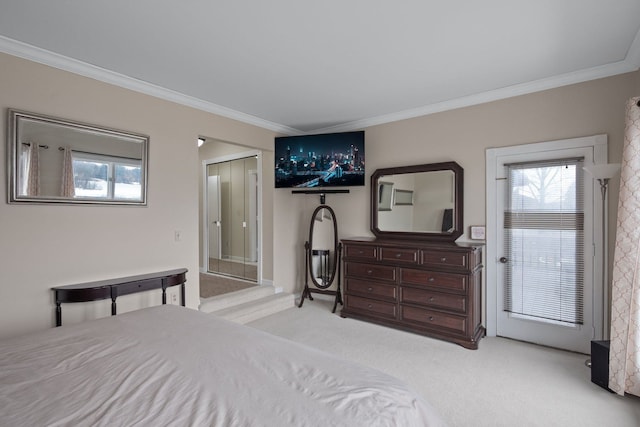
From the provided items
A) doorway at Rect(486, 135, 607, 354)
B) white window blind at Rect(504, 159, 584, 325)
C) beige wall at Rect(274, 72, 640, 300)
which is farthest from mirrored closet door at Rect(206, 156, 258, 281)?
white window blind at Rect(504, 159, 584, 325)

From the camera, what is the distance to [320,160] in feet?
14.8

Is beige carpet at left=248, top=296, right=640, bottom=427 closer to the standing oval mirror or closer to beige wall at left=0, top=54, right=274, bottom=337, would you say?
the standing oval mirror

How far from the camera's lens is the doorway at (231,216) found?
5.81 meters

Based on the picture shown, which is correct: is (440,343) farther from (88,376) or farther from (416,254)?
(88,376)

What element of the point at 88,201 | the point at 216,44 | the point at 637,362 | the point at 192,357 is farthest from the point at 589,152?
the point at 88,201

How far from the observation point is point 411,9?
6.72 ft

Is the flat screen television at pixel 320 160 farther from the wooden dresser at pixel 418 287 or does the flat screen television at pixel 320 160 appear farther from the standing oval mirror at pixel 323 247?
the wooden dresser at pixel 418 287

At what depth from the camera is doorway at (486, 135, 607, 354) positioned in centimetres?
297

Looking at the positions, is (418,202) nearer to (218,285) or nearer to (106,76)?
(218,285)

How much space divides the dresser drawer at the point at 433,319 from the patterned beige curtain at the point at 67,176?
139 inches

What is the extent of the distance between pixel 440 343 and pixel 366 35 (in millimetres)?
3032

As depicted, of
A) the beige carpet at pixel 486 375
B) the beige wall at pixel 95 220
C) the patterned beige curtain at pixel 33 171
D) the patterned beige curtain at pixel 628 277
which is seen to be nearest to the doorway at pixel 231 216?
the beige wall at pixel 95 220

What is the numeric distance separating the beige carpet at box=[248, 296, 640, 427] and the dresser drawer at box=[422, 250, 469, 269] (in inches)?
32.9

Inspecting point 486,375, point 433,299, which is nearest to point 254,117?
point 433,299
